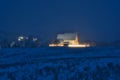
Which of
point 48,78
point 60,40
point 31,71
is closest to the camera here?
point 48,78

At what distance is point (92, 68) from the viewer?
18.8 meters

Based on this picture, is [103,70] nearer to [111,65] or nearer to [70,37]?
[111,65]

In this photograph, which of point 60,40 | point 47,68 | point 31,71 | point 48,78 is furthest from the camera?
point 60,40

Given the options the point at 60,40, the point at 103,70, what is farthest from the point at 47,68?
the point at 60,40

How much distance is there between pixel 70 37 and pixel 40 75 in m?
89.4

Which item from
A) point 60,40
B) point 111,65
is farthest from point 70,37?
point 111,65

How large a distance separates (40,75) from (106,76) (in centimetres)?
266

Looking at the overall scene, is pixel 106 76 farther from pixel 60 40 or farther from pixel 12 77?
pixel 60 40

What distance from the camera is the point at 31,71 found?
708 inches

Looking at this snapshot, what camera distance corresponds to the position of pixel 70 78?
16391 millimetres

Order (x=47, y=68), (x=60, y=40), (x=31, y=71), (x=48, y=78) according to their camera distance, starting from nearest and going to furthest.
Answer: (x=48, y=78) < (x=31, y=71) < (x=47, y=68) < (x=60, y=40)

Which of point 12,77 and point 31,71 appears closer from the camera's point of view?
point 12,77

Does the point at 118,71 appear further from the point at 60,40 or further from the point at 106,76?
the point at 60,40

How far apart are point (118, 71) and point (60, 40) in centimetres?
8456
